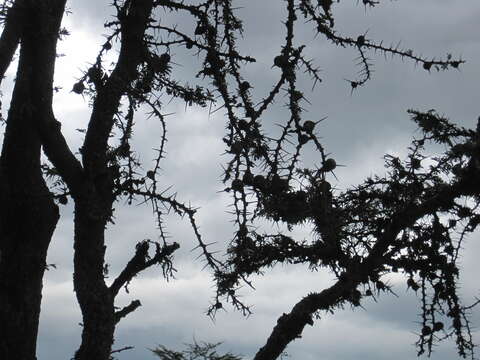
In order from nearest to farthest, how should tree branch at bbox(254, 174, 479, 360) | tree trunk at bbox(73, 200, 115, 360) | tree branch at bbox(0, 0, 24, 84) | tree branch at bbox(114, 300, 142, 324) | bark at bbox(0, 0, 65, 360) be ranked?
1. tree branch at bbox(254, 174, 479, 360)
2. tree trunk at bbox(73, 200, 115, 360)
3. tree branch at bbox(114, 300, 142, 324)
4. bark at bbox(0, 0, 65, 360)
5. tree branch at bbox(0, 0, 24, 84)

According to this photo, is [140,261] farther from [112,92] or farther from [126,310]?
[112,92]

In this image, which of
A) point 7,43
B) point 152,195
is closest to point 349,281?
point 152,195

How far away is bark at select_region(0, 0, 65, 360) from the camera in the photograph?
13.5 ft

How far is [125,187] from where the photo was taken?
3.83m

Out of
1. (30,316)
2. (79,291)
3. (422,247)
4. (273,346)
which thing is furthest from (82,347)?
(422,247)

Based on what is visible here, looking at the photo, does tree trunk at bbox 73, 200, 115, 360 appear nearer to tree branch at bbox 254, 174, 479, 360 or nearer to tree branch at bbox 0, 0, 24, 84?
tree branch at bbox 254, 174, 479, 360

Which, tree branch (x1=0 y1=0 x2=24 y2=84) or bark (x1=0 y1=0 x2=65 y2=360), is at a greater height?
tree branch (x1=0 y1=0 x2=24 y2=84)

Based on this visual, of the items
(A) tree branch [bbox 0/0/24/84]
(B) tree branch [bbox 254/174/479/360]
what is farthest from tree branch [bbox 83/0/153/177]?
(A) tree branch [bbox 0/0/24/84]

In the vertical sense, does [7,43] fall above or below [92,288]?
above

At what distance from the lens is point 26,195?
14.3 feet

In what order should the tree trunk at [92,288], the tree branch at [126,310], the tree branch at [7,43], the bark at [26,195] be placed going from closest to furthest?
the tree trunk at [92,288] → the tree branch at [126,310] → the bark at [26,195] → the tree branch at [7,43]

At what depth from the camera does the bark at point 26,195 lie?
4.13m

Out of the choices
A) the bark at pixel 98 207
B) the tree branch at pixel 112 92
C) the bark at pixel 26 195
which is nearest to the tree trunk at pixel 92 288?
the bark at pixel 98 207

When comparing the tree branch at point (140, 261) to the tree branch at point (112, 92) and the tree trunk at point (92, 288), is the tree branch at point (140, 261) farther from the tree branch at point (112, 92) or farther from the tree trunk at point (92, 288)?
the tree branch at point (112, 92)
